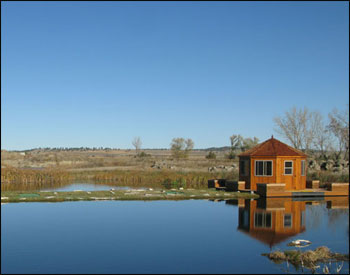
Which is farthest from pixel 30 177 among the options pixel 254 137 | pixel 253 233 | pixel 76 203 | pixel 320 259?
pixel 254 137

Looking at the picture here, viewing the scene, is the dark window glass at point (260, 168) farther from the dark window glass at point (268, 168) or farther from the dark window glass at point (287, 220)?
the dark window glass at point (287, 220)

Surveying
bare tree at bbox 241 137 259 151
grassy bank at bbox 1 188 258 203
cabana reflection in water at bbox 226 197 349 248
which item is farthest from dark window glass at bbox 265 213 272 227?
bare tree at bbox 241 137 259 151

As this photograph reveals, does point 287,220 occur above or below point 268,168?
below

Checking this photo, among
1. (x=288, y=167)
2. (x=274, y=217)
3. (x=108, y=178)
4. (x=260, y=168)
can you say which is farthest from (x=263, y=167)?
(x=108, y=178)

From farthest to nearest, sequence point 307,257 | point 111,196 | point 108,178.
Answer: point 108,178 → point 111,196 → point 307,257

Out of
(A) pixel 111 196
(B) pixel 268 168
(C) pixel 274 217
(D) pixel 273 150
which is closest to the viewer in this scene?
(C) pixel 274 217

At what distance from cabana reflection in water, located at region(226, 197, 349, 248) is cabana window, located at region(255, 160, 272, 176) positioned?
272 centimetres

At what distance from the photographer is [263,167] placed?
2331cm

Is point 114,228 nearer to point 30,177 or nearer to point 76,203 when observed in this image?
point 76,203

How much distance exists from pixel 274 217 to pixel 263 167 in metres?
8.49

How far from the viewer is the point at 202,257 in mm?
9406

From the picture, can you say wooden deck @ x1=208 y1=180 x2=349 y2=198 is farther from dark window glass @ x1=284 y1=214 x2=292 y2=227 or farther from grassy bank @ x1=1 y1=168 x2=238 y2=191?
grassy bank @ x1=1 y1=168 x2=238 y2=191

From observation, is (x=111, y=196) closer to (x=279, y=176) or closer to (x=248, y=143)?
(x=279, y=176)

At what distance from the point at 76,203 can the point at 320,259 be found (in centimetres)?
1138
